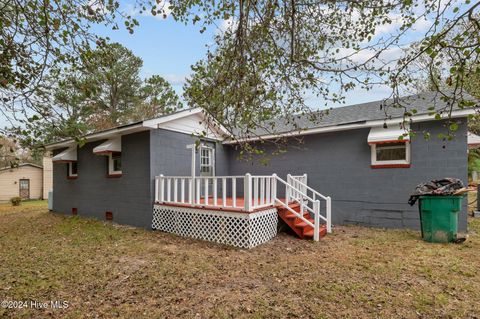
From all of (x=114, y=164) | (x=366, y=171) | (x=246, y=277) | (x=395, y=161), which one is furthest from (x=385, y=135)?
(x=114, y=164)

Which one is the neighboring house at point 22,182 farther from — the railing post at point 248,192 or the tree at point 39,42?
the railing post at point 248,192

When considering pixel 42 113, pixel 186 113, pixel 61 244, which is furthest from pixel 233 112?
pixel 61 244

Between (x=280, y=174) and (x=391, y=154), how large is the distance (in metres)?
3.56

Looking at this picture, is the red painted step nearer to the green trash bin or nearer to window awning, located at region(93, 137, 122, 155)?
the green trash bin

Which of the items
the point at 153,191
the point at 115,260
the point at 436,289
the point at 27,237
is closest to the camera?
the point at 436,289

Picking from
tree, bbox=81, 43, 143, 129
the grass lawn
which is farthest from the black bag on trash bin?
tree, bbox=81, 43, 143, 129

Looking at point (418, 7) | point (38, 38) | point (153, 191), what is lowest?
point (153, 191)

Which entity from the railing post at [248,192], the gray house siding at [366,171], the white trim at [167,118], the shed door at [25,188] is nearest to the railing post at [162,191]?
the white trim at [167,118]

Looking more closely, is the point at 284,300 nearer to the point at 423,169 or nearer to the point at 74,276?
the point at 74,276

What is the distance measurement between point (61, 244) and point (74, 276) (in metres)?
2.47

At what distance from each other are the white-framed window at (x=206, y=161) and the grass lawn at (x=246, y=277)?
3369 millimetres

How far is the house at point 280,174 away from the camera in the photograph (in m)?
6.38

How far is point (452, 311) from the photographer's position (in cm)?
303

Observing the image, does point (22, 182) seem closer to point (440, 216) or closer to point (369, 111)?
point (369, 111)
